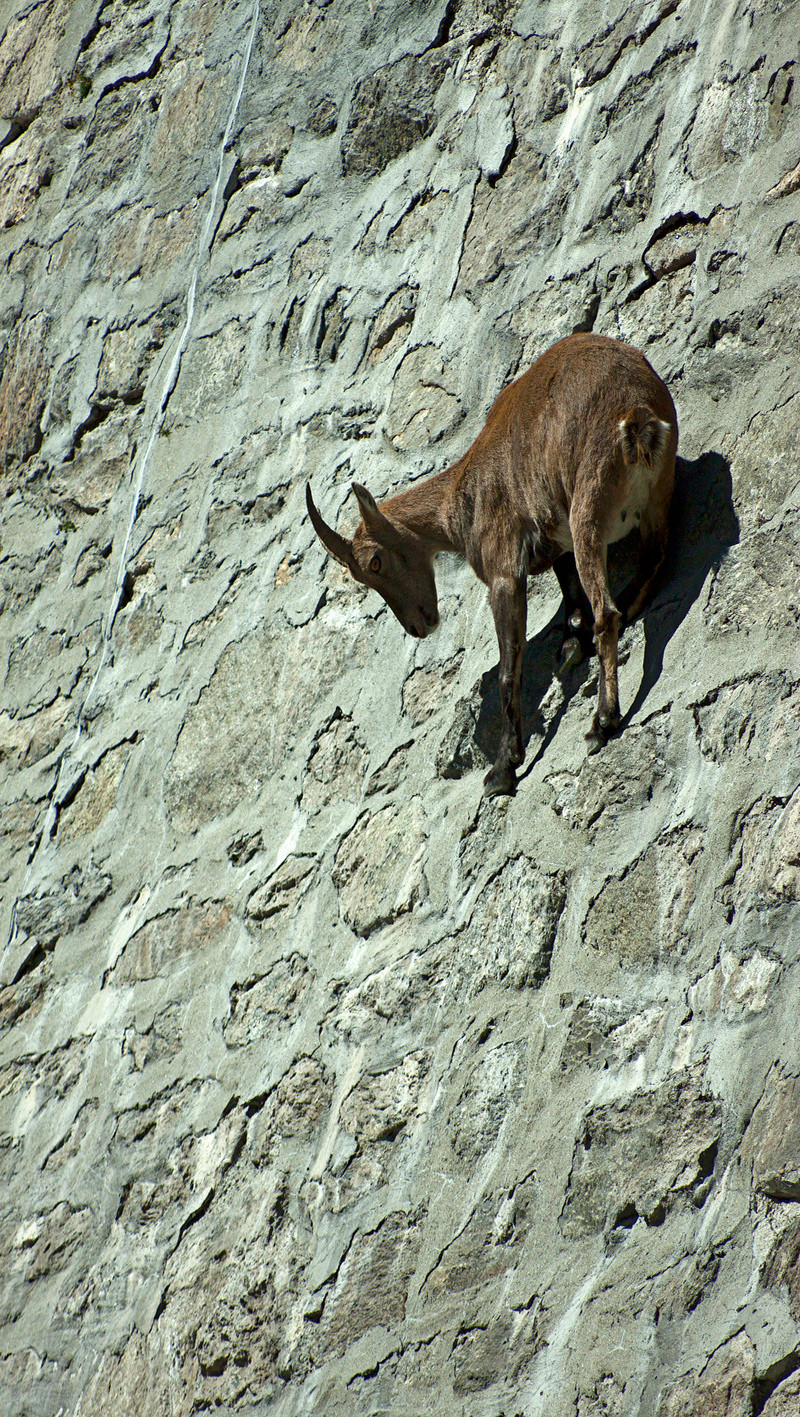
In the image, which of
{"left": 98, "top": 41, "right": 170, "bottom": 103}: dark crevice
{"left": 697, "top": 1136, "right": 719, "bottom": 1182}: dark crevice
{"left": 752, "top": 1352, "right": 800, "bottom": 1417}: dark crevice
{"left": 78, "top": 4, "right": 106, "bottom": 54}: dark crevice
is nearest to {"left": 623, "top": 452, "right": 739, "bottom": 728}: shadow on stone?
{"left": 697, "top": 1136, "right": 719, "bottom": 1182}: dark crevice

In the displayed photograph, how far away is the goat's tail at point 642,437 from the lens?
370cm

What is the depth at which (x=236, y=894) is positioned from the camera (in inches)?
181

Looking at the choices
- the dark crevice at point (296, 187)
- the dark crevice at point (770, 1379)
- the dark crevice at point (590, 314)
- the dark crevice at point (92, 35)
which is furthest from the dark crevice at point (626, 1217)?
the dark crevice at point (92, 35)

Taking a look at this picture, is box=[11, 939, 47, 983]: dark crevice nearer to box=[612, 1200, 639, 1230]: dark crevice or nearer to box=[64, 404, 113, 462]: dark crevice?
box=[64, 404, 113, 462]: dark crevice

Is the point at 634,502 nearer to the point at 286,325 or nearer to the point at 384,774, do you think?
the point at 384,774

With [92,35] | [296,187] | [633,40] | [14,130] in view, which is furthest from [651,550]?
[14,130]

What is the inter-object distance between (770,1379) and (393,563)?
9.61 ft

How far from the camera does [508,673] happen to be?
408 centimetres

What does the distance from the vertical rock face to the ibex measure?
0.13 m

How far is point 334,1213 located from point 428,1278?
45 cm

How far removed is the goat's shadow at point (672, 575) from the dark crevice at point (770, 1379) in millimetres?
1710

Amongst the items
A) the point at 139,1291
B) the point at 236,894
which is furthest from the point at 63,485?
the point at 139,1291

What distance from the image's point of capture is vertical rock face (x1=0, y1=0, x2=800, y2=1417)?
115 inches

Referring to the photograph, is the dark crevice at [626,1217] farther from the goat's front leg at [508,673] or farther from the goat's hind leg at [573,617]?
the goat's hind leg at [573,617]
